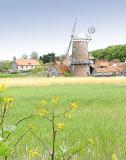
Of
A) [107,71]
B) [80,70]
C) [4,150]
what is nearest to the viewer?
[4,150]

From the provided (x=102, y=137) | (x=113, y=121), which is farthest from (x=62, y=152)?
(x=113, y=121)

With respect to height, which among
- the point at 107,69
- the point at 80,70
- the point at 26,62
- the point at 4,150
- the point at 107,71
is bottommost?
the point at 107,71

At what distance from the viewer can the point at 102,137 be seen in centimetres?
1133

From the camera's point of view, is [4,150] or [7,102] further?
[7,102]

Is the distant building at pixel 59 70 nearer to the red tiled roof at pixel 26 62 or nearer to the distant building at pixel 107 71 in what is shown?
the distant building at pixel 107 71

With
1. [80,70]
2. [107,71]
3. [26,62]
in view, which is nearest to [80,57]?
[80,70]

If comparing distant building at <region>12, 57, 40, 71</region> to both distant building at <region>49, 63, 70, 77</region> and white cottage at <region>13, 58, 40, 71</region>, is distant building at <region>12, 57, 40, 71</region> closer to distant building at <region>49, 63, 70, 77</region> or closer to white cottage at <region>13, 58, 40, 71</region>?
white cottage at <region>13, 58, 40, 71</region>

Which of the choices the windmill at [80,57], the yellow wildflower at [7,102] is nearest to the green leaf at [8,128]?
the yellow wildflower at [7,102]

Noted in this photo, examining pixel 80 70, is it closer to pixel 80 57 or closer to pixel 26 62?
pixel 80 57

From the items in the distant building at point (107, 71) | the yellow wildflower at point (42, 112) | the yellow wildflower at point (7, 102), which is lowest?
the distant building at point (107, 71)

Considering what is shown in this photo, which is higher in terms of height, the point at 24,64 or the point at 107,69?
the point at 24,64

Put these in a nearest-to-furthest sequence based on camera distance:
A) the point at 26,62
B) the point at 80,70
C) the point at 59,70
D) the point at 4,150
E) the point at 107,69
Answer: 1. the point at 4,150
2. the point at 80,70
3. the point at 59,70
4. the point at 107,69
5. the point at 26,62

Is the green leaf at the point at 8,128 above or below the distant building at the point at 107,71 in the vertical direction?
above

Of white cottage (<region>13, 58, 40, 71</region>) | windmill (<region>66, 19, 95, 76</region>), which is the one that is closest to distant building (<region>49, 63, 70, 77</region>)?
windmill (<region>66, 19, 95, 76</region>)
